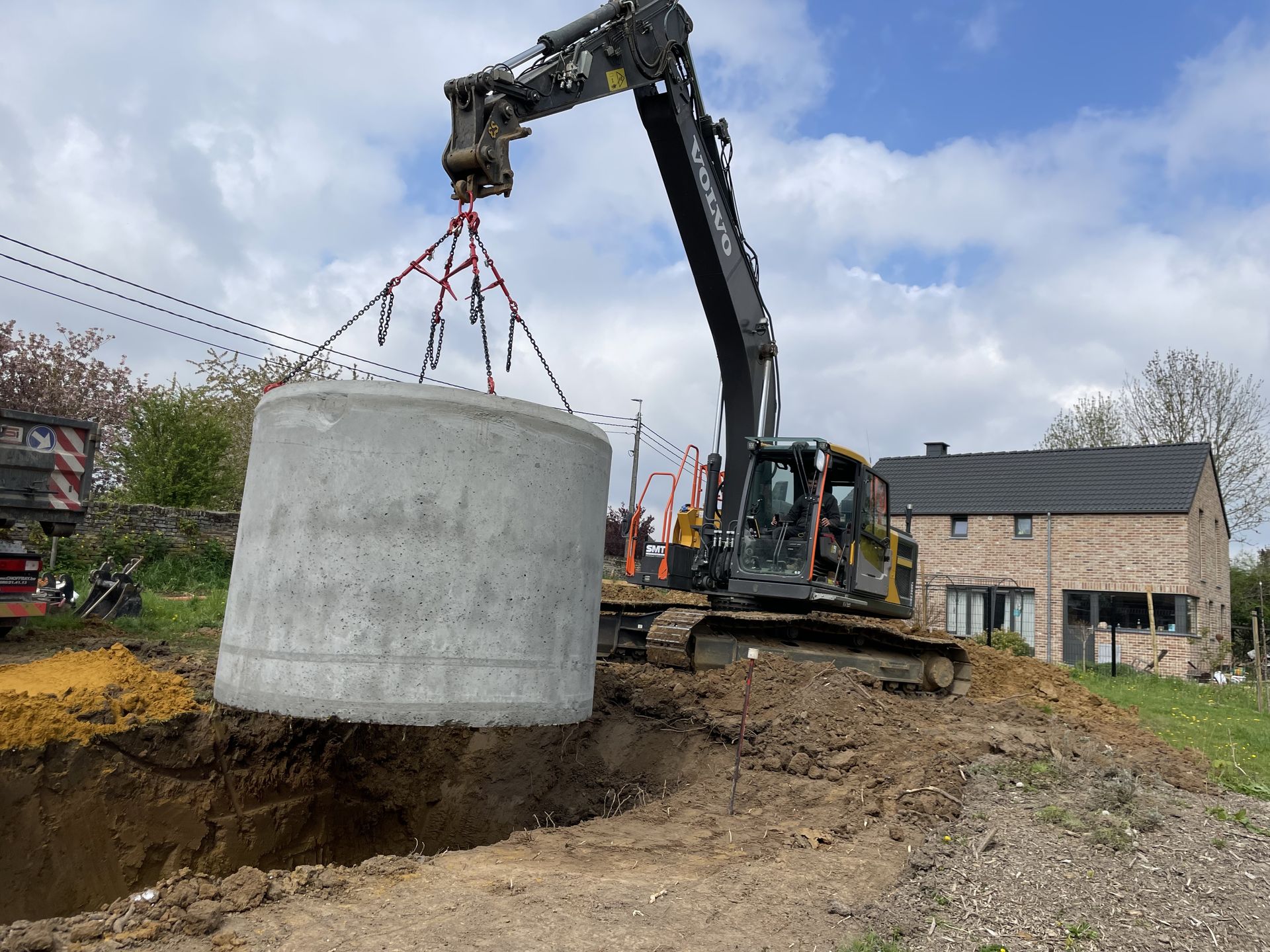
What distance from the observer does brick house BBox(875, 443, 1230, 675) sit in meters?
24.9

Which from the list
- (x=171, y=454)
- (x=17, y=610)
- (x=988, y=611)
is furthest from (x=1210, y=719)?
(x=171, y=454)

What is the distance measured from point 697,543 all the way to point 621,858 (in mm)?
5501

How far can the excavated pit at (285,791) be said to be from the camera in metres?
5.83

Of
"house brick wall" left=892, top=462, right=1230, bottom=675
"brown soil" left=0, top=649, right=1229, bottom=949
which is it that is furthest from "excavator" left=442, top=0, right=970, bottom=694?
"house brick wall" left=892, top=462, right=1230, bottom=675

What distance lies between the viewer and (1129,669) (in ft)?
70.2

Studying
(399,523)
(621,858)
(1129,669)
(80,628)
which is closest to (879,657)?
(621,858)

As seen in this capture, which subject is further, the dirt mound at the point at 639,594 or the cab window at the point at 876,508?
the dirt mound at the point at 639,594

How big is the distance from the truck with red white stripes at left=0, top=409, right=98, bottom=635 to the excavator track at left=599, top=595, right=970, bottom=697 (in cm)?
543

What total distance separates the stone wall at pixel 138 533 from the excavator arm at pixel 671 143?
34.3 ft

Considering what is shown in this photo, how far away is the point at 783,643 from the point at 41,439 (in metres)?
7.52

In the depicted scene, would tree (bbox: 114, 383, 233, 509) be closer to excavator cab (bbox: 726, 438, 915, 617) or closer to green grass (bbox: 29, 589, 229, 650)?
green grass (bbox: 29, 589, 229, 650)

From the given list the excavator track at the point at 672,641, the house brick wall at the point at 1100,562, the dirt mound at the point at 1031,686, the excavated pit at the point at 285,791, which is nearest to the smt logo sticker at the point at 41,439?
the excavated pit at the point at 285,791

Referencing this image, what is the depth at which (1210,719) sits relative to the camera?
1235cm

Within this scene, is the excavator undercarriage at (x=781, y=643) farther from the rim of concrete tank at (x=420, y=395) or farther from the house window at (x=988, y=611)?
the house window at (x=988, y=611)
